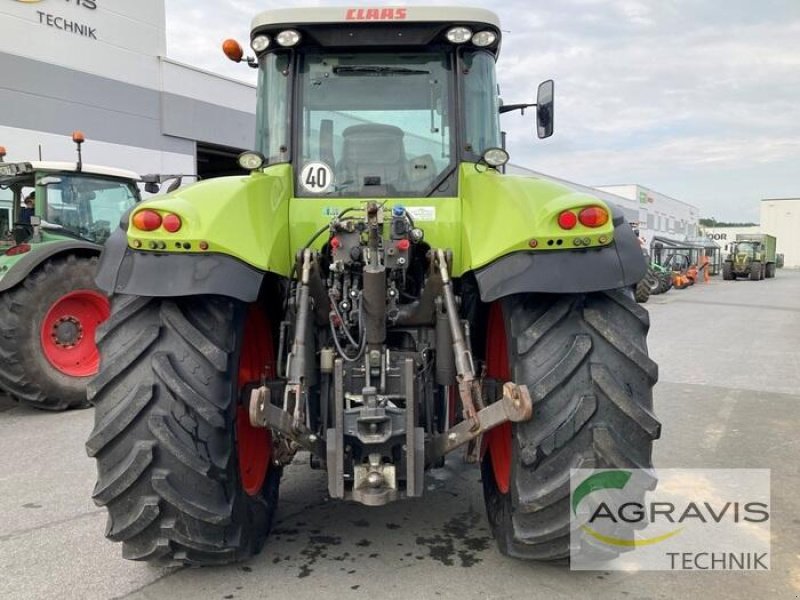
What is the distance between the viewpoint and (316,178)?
339 centimetres

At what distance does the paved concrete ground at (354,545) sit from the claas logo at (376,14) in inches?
102

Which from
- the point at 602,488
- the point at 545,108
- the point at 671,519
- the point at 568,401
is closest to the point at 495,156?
the point at 545,108

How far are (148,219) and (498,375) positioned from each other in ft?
5.88

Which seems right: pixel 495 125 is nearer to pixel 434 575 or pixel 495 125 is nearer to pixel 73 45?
pixel 434 575

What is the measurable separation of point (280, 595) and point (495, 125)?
255 cm

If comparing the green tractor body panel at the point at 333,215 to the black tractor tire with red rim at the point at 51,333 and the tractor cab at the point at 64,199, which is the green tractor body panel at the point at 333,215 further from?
the tractor cab at the point at 64,199

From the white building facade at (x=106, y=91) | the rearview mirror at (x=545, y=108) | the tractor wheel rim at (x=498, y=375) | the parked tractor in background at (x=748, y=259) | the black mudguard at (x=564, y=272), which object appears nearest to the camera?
the black mudguard at (x=564, y=272)

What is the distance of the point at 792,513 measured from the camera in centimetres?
374

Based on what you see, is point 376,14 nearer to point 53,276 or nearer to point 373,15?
point 373,15

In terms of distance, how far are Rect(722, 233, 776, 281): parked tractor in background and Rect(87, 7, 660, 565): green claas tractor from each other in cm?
4261

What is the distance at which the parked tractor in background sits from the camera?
4053 centimetres

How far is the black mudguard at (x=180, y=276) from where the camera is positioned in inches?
103

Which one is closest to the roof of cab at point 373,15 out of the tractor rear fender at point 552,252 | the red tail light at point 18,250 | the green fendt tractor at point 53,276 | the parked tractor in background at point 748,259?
the tractor rear fender at point 552,252

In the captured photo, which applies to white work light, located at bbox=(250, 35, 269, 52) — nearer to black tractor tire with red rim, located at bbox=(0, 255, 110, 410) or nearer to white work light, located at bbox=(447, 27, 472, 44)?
white work light, located at bbox=(447, 27, 472, 44)
